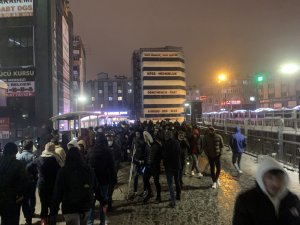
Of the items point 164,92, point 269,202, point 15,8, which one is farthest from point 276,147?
point 164,92

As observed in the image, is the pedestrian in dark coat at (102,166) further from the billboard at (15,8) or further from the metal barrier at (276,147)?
the billboard at (15,8)

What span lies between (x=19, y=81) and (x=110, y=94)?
409ft

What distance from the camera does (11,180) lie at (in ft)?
18.8

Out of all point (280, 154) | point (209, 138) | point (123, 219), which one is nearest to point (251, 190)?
point (123, 219)

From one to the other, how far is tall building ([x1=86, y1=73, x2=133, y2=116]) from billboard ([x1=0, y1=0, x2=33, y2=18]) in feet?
385

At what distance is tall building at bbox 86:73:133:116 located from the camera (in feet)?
565

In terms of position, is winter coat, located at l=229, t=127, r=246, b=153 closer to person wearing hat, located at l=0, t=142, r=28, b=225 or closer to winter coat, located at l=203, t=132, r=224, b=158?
winter coat, located at l=203, t=132, r=224, b=158

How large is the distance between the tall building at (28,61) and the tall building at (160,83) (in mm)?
99457

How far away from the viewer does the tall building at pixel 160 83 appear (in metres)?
153

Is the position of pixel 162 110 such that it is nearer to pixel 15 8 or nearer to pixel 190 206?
pixel 15 8

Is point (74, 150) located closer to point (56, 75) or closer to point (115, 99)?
point (56, 75)

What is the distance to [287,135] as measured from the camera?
704 inches

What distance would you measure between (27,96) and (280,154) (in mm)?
40943

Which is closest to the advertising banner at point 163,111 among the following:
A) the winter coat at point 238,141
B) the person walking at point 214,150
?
the winter coat at point 238,141
